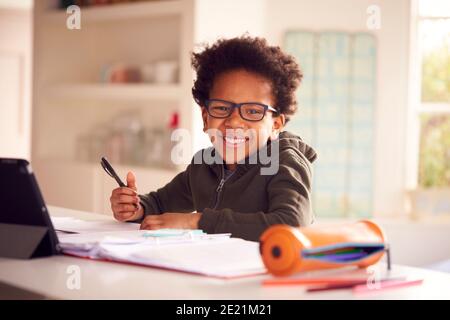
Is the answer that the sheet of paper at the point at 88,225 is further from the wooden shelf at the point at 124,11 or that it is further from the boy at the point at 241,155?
the wooden shelf at the point at 124,11

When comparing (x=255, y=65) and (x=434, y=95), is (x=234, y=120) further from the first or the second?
(x=434, y=95)

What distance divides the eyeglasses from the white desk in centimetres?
71

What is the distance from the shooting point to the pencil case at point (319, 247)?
1188 mm

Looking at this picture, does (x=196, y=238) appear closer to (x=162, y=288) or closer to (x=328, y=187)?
(x=162, y=288)

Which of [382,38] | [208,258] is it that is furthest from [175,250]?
[382,38]

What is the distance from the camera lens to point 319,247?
121 cm

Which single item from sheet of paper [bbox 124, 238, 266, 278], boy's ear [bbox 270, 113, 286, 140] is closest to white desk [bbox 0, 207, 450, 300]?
sheet of paper [bbox 124, 238, 266, 278]

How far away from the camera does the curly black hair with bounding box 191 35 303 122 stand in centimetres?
203

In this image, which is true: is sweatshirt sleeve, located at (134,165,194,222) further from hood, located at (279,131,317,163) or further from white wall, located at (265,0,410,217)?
white wall, located at (265,0,410,217)

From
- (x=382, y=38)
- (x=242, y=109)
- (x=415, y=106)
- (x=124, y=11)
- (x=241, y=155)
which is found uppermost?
(x=124, y=11)

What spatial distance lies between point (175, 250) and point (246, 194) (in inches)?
21.5

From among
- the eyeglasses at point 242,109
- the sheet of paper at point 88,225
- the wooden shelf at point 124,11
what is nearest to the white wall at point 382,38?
the wooden shelf at point 124,11

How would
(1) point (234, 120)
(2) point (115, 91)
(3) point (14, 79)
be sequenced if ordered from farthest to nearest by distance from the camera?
(3) point (14, 79), (2) point (115, 91), (1) point (234, 120)

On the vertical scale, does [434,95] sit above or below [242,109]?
above
